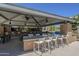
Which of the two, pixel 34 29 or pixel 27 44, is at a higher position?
pixel 27 44

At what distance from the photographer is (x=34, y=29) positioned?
17375 mm

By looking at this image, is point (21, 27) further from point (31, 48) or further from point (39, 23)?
point (31, 48)

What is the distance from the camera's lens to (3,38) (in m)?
13.7

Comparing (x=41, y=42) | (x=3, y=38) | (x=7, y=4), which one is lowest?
(x=3, y=38)

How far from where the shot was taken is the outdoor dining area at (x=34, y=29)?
8977 mm

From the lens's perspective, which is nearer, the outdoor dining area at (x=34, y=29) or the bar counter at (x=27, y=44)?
the outdoor dining area at (x=34, y=29)

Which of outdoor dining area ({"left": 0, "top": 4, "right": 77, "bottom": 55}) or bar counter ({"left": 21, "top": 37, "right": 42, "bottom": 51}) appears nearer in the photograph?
outdoor dining area ({"left": 0, "top": 4, "right": 77, "bottom": 55})

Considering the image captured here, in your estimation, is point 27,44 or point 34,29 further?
point 34,29

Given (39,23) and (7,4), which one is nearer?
(7,4)

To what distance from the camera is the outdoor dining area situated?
898cm

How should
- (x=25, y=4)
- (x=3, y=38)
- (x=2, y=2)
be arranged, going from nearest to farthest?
1. (x=2, y=2)
2. (x=25, y=4)
3. (x=3, y=38)

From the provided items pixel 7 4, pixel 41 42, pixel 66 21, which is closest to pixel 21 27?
pixel 66 21

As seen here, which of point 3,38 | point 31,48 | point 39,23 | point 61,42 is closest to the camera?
point 31,48

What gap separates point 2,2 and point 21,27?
10.1 meters
